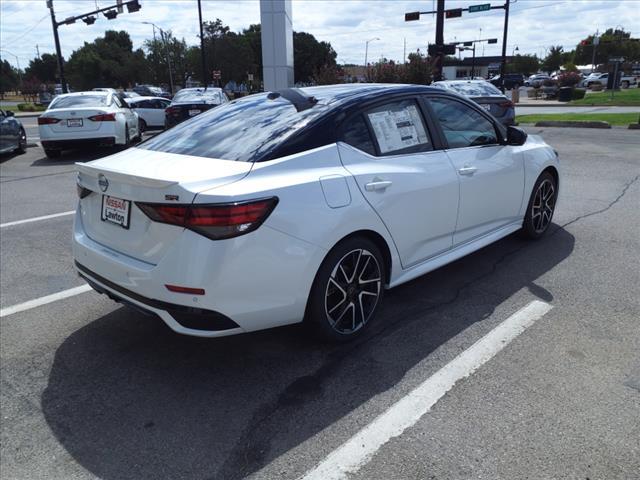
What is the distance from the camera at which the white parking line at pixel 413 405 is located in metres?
2.44

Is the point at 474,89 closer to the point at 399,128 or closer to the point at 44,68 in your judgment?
the point at 399,128

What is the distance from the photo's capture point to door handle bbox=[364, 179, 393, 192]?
334cm

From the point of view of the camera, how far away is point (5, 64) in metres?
101

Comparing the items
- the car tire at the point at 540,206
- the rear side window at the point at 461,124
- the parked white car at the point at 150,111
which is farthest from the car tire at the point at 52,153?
the car tire at the point at 540,206

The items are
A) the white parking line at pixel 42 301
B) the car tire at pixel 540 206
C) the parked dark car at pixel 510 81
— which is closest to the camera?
the white parking line at pixel 42 301

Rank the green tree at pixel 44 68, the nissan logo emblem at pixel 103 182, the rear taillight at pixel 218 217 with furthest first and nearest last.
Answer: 1. the green tree at pixel 44 68
2. the nissan logo emblem at pixel 103 182
3. the rear taillight at pixel 218 217

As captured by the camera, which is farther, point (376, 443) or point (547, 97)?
point (547, 97)

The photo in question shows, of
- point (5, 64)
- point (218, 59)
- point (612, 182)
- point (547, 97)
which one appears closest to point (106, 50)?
point (5, 64)

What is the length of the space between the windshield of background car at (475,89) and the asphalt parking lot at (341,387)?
30.6 ft

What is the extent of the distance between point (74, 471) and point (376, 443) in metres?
1.40

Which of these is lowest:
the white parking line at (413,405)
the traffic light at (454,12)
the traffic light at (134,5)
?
the white parking line at (413,405)

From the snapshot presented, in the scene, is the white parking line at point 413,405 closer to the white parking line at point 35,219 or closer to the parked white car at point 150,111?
the white parking line at point 35,219

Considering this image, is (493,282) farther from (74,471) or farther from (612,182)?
(612,182)

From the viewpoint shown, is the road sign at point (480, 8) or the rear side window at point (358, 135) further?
the road sign at point (480, 8)
